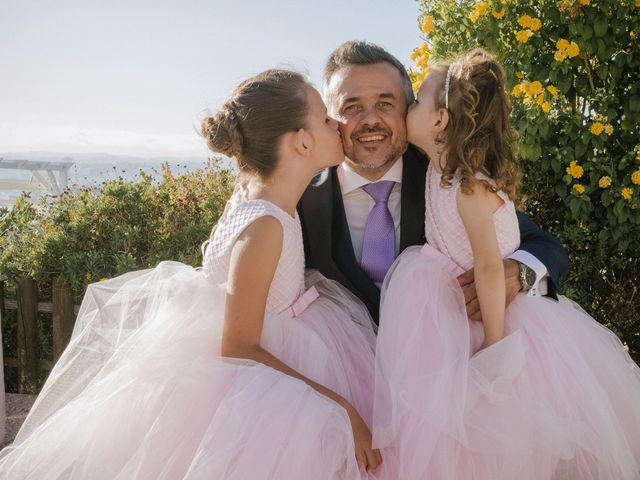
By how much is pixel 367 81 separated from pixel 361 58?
150 mm

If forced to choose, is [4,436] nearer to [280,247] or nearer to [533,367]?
[280,247]

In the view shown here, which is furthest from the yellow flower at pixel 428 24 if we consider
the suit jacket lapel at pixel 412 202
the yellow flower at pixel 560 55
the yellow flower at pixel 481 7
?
the suit jacket lapel at pixel 412 202

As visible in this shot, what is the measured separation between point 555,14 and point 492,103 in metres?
1.97

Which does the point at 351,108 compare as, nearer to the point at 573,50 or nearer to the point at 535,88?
the point at 535,88

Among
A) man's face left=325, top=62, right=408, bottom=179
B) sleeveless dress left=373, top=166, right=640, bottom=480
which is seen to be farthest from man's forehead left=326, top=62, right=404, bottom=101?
sleeveless dress left=373, top=166, right=640, bottom=480

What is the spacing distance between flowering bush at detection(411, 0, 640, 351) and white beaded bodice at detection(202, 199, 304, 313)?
2147 mm

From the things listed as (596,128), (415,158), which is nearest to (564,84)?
(596,128)

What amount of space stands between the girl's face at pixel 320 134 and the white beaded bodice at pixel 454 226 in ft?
1.39

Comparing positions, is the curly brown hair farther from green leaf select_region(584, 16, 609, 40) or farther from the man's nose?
green leaf select_region(584, 16, 609, 40)

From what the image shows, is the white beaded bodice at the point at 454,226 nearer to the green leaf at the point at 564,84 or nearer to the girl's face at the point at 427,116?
the girl's face at the point at 427,116

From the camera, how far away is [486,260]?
228 cm

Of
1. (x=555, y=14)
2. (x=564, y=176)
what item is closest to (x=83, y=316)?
(x=564, y=176)

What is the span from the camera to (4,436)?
372 cm

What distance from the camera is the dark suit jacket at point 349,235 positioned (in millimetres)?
2842
